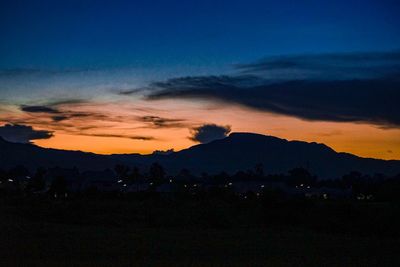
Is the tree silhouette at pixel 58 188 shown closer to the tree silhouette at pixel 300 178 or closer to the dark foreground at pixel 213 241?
the dark foreground at pixel 213 241

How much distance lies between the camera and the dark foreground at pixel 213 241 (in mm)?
23453

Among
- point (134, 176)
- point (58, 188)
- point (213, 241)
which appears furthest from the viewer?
point (134, 176)

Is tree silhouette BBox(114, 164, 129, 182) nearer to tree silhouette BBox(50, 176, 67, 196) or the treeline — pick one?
the treeline

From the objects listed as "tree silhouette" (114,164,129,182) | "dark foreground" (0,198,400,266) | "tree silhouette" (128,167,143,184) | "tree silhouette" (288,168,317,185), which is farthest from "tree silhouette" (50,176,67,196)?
"tree silhouette" (288,168,317,185)

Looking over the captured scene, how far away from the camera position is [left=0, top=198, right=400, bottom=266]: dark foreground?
23453mm

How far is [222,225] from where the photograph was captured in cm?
A: 4197

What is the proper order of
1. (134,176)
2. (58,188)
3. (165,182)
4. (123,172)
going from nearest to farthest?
(58,188), (134,176), (165,182), (123,172)

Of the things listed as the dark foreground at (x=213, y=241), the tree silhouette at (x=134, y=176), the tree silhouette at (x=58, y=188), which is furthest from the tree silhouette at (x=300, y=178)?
the dark foreground at (x=213, y=241)

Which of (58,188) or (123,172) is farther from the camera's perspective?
(123,172)

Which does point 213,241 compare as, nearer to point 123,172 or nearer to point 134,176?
point 134,176

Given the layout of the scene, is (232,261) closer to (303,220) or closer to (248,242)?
(248,242)

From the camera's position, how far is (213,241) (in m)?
30.7

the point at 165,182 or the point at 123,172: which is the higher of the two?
the point at 123,172

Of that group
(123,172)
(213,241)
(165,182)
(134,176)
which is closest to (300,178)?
(165,182)
